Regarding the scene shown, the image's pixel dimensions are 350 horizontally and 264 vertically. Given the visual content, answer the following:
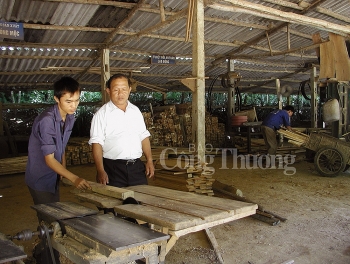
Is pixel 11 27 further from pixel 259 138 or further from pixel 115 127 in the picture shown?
pixel 259 138

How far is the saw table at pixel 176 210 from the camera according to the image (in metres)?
2.08

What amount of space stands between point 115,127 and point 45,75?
29.1 ft

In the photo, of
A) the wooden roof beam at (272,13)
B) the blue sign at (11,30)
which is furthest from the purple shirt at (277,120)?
the blue sign at (11,30)

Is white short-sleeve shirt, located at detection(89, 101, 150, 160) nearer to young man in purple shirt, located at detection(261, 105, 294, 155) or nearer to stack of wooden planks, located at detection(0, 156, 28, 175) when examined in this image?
stack of wooden planks, located at detection(0, 156, 28, 175)

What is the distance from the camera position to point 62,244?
2133mm

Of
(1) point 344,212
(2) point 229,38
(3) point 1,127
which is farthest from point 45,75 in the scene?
(1) point 344,212

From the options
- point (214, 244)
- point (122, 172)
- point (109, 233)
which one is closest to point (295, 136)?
point (214, 244)

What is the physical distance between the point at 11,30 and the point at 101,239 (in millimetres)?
6468

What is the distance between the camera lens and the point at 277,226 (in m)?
5.14

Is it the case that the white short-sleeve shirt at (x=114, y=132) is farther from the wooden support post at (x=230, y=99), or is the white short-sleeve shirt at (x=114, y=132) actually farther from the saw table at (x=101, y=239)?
the wooden support post at (x=230, y=99)

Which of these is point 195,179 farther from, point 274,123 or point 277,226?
point 274,123

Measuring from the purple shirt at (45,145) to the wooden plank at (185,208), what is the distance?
2.93ft

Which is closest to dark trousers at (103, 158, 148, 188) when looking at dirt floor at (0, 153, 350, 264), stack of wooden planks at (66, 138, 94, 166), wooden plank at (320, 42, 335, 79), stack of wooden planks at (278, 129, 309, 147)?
dirt floor at (0, 153, 350, 264)

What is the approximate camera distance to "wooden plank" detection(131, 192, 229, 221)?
2.19m
